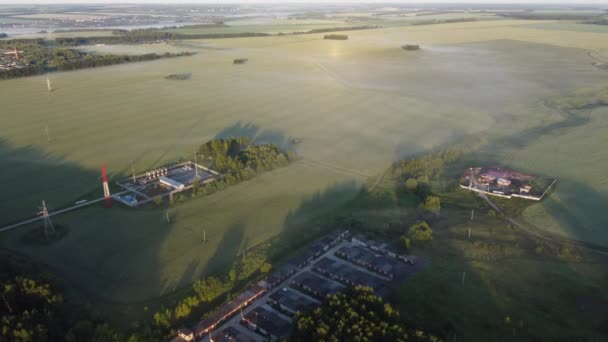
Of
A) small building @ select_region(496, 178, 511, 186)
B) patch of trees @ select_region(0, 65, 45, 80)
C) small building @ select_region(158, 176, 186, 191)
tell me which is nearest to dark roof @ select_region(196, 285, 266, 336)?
small building @ select_region(158, 176, 186, 191)

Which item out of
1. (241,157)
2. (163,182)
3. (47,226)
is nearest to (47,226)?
(47,226)

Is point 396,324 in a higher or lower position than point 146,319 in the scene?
higher

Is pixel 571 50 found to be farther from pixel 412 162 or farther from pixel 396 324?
pixel 396 324

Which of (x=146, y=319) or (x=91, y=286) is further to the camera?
(x=91, y=286)

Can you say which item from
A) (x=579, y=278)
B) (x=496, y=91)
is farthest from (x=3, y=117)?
(x=496, y=91)

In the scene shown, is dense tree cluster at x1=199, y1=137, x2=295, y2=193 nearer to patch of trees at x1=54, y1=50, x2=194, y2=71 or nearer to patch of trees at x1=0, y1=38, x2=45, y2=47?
patch of trees at x1=54, y1=50, x2=194, y2=71

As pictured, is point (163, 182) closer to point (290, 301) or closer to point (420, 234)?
point (290, 301)
